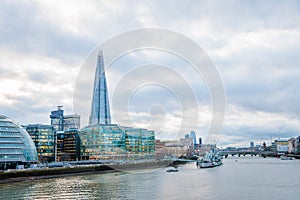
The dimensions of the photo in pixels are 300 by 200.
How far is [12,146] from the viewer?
80438 millimetres

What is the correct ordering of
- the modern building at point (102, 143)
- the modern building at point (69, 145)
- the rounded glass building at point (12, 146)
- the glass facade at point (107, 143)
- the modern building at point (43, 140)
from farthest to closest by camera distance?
the modern building at point (69, 145) → the glass facade at point (107, 143) → the modern building at point (102, 143) → the modern building at point (43, 140) → the rounded glass building at point (12, 146)

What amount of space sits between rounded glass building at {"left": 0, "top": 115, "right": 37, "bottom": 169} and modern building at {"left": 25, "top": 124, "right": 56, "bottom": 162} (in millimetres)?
39156

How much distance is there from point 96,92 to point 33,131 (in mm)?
44919

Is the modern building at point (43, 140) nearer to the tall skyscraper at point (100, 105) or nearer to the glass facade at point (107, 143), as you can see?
the glass facade at point (107, 143)

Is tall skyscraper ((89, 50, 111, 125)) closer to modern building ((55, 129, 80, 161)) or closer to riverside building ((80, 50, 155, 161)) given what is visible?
riverside building ((80, 50, 155, 161))

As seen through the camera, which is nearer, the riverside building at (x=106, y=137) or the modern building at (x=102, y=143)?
the modern building at (x=102, y=143)

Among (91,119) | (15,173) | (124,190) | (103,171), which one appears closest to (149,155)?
(91,119)

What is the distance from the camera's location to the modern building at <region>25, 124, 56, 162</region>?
124225mm

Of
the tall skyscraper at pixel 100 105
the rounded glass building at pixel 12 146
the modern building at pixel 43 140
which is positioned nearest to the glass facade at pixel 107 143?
the modern building at pixel 43 140

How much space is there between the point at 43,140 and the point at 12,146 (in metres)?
46.3

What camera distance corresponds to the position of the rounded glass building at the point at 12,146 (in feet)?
256

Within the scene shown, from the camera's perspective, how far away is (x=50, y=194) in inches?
1640

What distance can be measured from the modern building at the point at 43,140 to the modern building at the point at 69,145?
34.1 feet

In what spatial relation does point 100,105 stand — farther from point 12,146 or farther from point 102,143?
point 12,146
